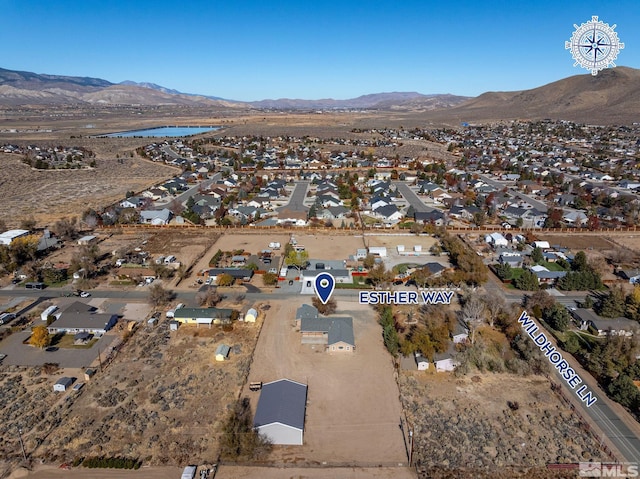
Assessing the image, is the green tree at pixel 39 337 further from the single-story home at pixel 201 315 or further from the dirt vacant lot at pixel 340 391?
the dirt vacant lot at pixel 340 391

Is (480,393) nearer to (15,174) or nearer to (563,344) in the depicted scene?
(563,344)

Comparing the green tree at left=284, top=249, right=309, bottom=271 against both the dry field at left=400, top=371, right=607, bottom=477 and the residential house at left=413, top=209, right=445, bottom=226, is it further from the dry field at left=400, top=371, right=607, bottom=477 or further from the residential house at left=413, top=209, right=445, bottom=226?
the residential house at left=413, top=209, right=445, bottom=226

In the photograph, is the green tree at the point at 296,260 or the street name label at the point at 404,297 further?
the green tree at the point at 296,260

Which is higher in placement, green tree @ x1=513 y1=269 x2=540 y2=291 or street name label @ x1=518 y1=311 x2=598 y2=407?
green tree @ x1=513 y1=269 x2=540 y2=291

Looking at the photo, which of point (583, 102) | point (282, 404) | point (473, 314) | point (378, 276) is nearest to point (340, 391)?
point (282, 404)

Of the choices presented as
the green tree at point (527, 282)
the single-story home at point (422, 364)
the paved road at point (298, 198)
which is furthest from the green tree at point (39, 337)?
the green tree at point (527, 282)

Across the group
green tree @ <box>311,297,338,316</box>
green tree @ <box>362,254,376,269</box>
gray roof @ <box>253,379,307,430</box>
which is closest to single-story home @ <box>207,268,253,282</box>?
green tree @ <box>311,297,338,316</box>
